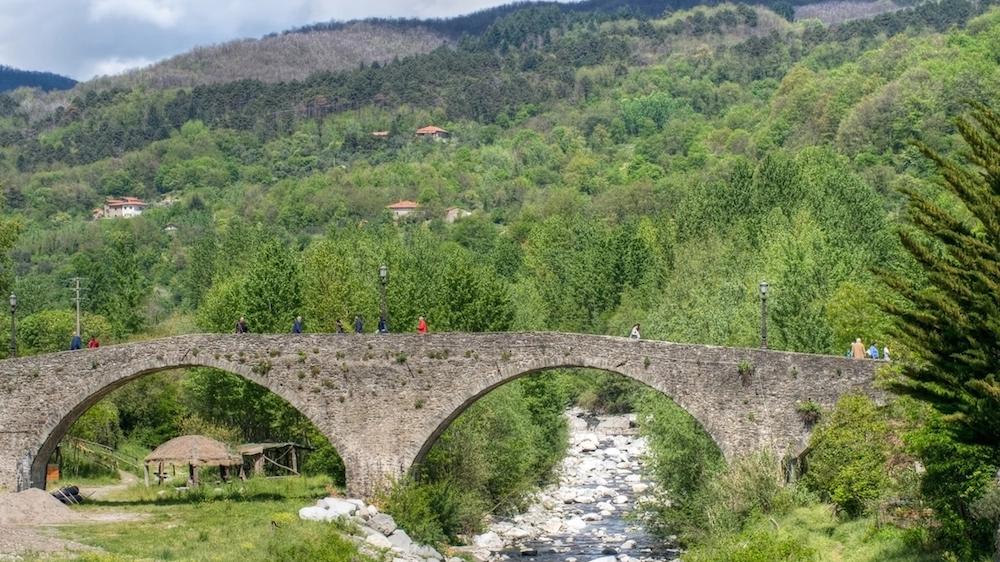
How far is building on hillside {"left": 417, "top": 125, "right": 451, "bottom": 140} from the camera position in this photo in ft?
614

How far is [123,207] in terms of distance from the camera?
546ft

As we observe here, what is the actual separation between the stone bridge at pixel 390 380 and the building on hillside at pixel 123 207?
420 ft

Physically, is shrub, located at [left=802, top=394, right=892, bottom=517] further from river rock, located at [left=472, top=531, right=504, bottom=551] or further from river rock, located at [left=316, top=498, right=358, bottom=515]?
river rock, located at [left=316, top=498, right=358, bottom=515]

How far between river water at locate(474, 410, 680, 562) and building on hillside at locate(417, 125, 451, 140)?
127m

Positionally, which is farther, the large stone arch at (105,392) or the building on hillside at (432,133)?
the building on hillside at (432,133)

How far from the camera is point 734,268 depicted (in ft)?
192

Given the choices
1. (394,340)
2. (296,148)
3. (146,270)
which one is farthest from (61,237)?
(394,340)

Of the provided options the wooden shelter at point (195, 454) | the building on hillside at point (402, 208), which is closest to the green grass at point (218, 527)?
the wooden shelter at point (195, 454)

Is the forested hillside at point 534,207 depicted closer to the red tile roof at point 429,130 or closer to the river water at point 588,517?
the red tile roof at point 429,130

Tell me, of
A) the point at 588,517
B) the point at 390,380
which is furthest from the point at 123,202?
the point at 390,380

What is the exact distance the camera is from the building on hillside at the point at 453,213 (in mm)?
140038

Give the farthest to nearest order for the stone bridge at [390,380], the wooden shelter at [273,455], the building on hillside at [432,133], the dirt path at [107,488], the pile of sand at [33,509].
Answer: the building on hillside at [432,133] < the wooden shelter at [273,455] < the dirt path at [107,488] < the pile of sand at [33,509] < the stone bridge at [390,380]

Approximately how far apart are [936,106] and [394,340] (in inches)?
2621

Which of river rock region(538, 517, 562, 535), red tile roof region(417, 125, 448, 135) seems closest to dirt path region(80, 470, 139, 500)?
river rock region(538, 517, 562, 535)
